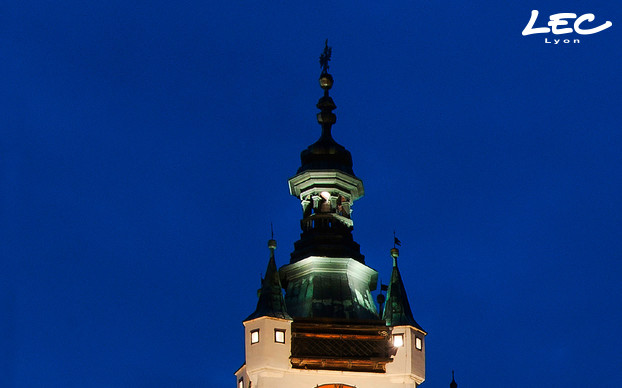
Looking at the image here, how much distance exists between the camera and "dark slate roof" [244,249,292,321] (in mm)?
128375

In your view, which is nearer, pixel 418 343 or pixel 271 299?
pixel 271 299

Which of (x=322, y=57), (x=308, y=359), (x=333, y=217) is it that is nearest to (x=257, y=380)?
(x=308, y=359)

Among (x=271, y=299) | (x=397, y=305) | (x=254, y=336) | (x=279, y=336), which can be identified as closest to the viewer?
(x=279, y=336)

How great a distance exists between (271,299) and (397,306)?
7007mm

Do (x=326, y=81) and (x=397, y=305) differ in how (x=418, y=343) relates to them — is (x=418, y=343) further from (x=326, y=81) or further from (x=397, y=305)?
(x=326, y=81)

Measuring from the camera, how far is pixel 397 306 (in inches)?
5138

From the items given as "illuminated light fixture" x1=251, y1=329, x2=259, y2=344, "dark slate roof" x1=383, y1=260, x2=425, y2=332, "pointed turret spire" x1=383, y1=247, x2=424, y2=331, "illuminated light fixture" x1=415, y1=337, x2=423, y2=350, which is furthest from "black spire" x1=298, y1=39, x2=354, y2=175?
"illuminated light fixture" x1=251, y1=329, x2=259, y2=344

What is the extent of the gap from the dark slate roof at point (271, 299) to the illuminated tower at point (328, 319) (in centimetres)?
5

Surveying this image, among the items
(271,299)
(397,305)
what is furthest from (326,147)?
(271,299)

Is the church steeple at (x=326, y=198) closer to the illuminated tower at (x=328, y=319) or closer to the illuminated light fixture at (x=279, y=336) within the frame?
the illuminated tower at (x=328, y=319)

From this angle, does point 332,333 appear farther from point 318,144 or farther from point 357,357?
point 318,144

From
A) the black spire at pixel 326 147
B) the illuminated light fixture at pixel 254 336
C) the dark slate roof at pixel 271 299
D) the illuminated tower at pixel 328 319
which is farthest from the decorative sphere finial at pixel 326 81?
the illuminated light fixture at pixel 254 336

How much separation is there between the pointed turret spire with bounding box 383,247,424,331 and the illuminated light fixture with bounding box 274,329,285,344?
234 inches

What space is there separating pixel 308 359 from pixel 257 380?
2984 millimetres
